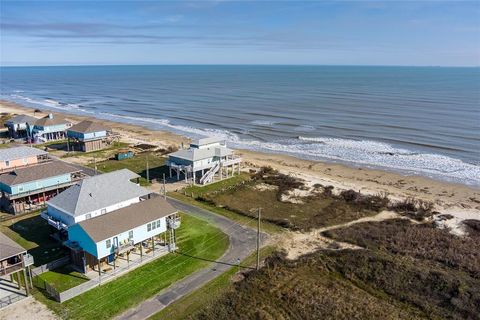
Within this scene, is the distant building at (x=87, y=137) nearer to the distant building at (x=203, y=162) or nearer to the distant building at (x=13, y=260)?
the distant building at (x=203, y=162)

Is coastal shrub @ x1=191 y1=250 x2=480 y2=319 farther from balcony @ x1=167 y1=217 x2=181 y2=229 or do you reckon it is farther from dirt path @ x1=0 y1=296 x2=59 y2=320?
dirt path @ x1=0 y1=296 x2=59 y2=320

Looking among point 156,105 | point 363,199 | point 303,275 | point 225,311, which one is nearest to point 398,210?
point 363,199

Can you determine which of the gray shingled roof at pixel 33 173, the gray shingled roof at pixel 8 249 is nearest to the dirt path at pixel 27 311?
the gray shingled roof at pixel 8 249

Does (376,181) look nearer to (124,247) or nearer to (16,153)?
(124,247)

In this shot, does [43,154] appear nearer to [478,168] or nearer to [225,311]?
[225,311]

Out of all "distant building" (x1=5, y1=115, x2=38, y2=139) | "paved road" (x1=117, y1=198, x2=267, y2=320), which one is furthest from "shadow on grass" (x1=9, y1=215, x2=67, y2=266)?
"distant building" (x1=5, y1=115, x2=38, y2=139)

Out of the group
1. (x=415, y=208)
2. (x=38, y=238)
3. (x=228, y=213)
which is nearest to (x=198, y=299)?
(x=228, y=213)
